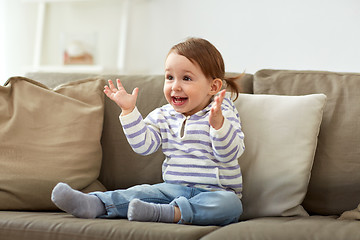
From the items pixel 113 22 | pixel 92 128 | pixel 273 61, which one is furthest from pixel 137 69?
pixel 92 128

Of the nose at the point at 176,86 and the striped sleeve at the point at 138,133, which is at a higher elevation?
the nose at the point at 176,86

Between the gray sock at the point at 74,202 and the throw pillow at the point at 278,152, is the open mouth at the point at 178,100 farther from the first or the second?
the gray sock at the point at 74,202

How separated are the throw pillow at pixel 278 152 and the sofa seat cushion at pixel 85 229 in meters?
0.36

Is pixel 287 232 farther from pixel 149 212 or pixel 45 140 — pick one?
pixel 45 140

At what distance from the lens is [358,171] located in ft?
5.49

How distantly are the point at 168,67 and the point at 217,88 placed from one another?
0.17 metres

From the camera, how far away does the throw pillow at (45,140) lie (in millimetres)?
1683

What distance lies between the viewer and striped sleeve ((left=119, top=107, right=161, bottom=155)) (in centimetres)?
163

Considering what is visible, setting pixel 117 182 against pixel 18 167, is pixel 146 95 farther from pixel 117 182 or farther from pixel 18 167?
pixel 18 167

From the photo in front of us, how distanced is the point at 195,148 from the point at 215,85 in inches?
8.4

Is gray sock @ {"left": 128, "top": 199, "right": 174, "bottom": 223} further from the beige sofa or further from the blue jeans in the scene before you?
the beige sofa

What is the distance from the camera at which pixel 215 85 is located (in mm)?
1717

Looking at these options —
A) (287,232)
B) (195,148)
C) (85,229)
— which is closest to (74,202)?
(85,229)

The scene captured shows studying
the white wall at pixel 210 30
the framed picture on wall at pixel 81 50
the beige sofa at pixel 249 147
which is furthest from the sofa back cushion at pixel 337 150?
the framed picture on wall at pixel 81 50
